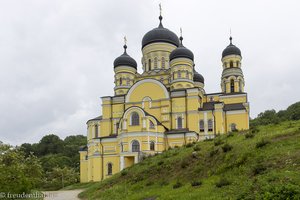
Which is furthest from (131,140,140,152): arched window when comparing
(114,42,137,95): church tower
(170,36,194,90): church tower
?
(114,42,137,95): church tower

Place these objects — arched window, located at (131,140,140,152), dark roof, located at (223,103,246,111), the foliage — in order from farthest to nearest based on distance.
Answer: dark roof, located at (223,103,246,111) < arched window, located at (131,140,140,152) < the foliage

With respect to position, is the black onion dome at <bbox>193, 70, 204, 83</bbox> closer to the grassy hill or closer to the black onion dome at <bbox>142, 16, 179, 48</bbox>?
the black onion dome at <bbox>142, 16, 179, 48</bbox>

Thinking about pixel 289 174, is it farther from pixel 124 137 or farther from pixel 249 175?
pixel 124 137

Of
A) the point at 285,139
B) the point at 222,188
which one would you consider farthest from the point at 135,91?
the point at 222,188

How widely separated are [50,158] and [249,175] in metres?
58.0

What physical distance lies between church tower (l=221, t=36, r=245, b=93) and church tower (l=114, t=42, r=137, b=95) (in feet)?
37.8

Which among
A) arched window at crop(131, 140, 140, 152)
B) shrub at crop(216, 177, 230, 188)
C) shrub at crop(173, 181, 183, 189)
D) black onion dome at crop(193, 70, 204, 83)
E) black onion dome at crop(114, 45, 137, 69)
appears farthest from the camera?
black onion dome at crop(193, 70, 204, 83)

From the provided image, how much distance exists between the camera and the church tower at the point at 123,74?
144 ft

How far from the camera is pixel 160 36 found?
44656 mm

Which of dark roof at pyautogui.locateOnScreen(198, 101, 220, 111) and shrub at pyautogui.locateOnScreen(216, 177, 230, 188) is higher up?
dark roof at pyautogui.locateOnScreen(198, 101, 220, 111)

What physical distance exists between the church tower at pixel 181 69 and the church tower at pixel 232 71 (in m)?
5.89

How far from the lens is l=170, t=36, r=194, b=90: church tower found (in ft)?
133

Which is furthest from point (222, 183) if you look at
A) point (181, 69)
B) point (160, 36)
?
point (160, 36)

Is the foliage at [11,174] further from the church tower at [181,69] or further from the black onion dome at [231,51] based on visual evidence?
the black onion dome at [231,51]
